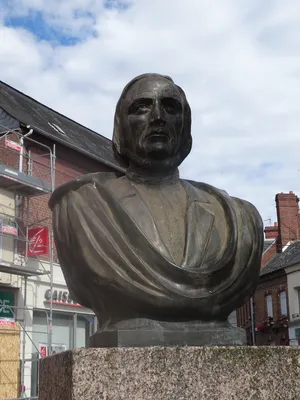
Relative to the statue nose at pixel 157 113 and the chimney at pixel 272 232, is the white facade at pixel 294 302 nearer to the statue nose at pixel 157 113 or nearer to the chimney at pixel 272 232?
the chimney at pixel 272 232

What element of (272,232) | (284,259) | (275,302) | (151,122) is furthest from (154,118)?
(272,232)

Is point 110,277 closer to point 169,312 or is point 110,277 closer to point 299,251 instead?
point 169,312

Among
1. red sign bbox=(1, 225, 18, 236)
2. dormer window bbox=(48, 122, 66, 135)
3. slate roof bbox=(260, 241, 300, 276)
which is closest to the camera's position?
red sign bbox=(1, 225, 18, 236)

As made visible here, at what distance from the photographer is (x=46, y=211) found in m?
17.4

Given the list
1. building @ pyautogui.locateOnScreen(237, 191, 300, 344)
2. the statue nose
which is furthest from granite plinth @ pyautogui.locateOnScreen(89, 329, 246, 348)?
A: building @ pyautogui.locateOnScreen(237, 191, 300, 344)

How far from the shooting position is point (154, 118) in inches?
132

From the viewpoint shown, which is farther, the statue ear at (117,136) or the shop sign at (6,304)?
the shop sign at (6,304)

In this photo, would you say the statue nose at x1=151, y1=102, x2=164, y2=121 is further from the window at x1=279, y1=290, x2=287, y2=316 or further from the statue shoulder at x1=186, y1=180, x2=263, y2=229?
the window at x1=279, y1=290, x2=287, y2=316

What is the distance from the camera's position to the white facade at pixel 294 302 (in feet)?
90.1

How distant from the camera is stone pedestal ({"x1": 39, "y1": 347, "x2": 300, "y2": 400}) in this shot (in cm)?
269

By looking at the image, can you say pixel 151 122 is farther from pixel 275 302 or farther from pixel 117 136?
pixel 275 302

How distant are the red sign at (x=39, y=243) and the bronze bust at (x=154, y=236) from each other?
12.4m

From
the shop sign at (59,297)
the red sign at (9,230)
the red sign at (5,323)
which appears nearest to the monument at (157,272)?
the red sign at (5,323)

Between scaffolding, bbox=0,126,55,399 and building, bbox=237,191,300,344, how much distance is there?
1552 cm
